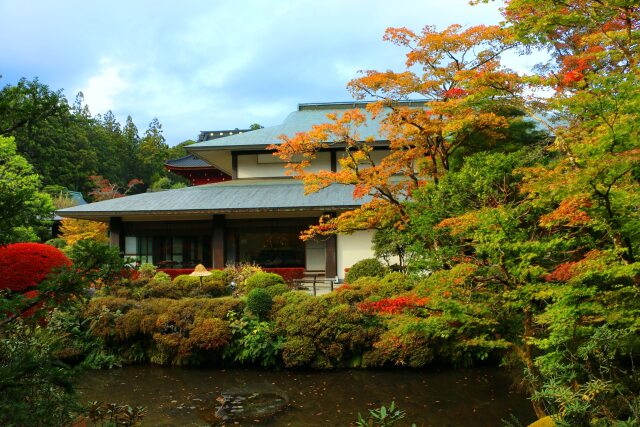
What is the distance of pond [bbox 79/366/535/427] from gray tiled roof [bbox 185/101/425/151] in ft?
33.1

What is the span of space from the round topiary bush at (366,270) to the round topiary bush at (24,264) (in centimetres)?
983

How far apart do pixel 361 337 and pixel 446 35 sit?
689 cm

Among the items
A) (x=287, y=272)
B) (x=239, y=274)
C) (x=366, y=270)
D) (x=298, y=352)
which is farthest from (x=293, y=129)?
(x=298, y=352)

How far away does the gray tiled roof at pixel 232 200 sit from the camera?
1758cm

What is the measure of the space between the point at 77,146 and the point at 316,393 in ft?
156

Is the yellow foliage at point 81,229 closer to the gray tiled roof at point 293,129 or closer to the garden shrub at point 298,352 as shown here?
the gray tiled roof at point 293,129

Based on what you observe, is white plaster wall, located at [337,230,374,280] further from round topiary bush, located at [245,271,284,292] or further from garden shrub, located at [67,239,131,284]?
garden shrub, located at [67,239,131,284]

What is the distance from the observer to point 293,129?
2253 cm

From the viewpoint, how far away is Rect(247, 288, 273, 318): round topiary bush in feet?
37.5

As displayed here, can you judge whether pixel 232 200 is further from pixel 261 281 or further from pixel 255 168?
pixel 261 281

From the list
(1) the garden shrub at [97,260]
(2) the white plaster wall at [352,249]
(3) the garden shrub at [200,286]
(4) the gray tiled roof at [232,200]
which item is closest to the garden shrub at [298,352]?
(3) the garden shrub at [200,286]

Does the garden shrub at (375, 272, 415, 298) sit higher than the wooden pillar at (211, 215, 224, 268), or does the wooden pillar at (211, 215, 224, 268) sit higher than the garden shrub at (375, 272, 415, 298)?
the wooden pillar at (211, 215, 224, 268)

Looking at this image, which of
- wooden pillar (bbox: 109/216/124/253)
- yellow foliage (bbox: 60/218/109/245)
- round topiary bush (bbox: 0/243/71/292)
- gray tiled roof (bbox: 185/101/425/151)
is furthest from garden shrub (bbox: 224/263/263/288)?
yellow foliage (bbox: 60/218/109/245)

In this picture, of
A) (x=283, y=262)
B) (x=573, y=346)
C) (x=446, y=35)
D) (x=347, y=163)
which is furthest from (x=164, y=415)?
(x=283, y=262)
